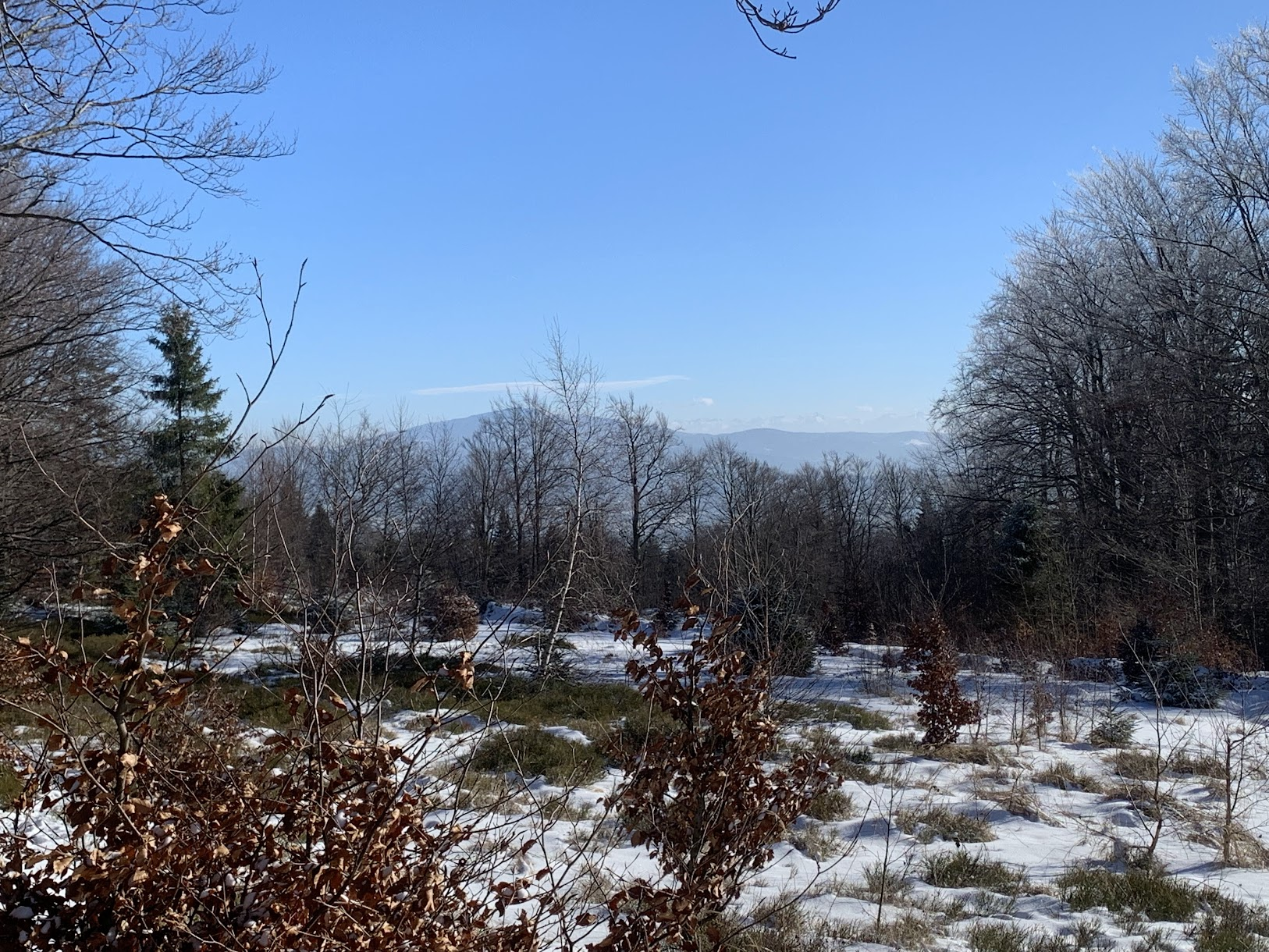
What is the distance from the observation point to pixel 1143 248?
64.3 ft

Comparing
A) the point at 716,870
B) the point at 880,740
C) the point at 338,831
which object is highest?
the point at 338,831

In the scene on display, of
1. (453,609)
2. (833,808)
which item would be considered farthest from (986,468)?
(833,808)

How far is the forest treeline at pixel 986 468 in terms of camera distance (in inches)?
391

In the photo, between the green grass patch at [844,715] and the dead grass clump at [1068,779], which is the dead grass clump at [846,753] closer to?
the green grass patch at [844,715]

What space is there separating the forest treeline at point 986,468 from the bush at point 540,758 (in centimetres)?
149

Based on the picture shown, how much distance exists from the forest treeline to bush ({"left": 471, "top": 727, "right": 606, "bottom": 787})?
1.49 m

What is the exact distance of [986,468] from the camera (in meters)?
23.0

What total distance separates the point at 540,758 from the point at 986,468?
18609 mm

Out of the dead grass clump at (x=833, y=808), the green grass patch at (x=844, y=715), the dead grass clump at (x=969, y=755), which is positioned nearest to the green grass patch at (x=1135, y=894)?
the dead grass clump at (x=833, y=808)

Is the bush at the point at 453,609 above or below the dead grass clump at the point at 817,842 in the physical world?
above

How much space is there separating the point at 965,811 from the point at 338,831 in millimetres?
5929

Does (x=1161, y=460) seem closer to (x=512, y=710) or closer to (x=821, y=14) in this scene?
(x=512, y=710)

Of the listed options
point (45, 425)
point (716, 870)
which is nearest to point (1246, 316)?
point (716, 870)

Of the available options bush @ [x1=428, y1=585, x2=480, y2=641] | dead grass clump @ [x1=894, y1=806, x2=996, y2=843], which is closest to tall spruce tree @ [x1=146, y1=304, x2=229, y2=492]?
bush @ [x1=428, y1=585, x2=480, y2=641]
